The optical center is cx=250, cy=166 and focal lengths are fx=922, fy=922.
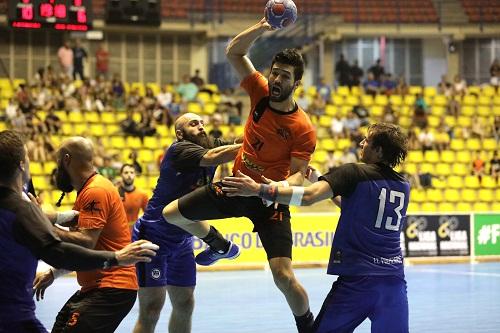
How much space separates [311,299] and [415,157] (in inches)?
498

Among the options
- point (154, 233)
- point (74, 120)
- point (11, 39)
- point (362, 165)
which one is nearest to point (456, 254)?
point (74, 120)

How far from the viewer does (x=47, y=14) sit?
20.1 metres

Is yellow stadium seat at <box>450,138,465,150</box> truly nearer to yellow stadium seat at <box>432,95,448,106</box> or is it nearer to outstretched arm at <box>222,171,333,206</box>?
yellow stadium seat at <box>432,95,448,106</box>

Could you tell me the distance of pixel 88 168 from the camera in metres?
6.35

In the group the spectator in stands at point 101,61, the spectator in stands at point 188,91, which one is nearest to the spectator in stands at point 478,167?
the spectator in stands at point 188,91

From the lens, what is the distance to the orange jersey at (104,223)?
6.18 metres

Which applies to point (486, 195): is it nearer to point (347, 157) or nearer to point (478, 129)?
point (478, 129)

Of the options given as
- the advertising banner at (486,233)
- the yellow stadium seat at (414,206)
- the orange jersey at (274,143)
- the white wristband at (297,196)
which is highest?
the orange jersey at (274,143)

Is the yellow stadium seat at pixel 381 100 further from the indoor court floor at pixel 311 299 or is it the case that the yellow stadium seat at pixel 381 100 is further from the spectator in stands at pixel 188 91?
the indoor court floor at pixel 311 299

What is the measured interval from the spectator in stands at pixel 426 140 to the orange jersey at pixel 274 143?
731 inches

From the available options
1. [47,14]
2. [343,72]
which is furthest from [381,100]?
[47,14]

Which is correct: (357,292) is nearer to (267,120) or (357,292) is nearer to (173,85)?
(267,120)

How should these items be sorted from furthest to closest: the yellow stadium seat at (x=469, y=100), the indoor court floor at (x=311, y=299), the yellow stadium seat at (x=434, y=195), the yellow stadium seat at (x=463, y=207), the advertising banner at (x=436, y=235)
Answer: the yellow stadium seat at (x=469, y=100)
the yellow stadium seat at (x=434, y=195)
the yellow stadium seat at (x=463, y=207)
the advertising banner at (x=436, y=235)
the indoor court floor at (x=311, y=299)

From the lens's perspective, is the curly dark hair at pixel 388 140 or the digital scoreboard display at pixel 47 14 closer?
the curly dark hair at pixel 388 140
